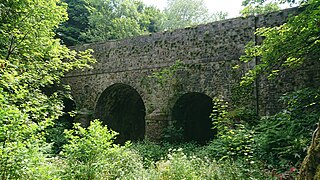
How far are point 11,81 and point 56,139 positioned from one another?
22.3 ft

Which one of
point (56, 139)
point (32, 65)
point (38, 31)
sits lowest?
point (56, 139)

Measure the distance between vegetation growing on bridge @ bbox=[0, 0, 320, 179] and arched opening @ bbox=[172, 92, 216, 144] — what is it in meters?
3.19

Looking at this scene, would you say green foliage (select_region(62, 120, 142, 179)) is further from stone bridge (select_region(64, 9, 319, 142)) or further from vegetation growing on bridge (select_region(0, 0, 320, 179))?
stone bridge (select_region(64, 9, 319, 142))

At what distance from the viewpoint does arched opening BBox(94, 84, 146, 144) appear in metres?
13.1

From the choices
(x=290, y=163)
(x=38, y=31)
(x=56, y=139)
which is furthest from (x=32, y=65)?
(x=290, y=163)

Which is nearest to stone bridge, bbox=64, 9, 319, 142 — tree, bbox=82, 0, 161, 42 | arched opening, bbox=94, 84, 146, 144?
arched opening, bbox=94, 84, 146, 144

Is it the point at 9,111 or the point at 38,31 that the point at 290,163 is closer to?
the point at 9,111

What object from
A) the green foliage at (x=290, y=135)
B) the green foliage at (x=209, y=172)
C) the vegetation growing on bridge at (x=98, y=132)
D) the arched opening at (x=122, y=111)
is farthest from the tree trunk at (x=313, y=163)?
the arched opening at (x=122, y=111)

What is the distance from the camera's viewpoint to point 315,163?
7.22ft

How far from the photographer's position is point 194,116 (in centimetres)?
1288

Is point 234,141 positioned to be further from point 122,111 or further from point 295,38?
point 122,111

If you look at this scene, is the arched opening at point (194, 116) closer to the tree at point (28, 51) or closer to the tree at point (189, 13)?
the tree at point (28, 51)

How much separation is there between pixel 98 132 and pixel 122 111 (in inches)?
341

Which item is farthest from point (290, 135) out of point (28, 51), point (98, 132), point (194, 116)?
point (194, 116)
